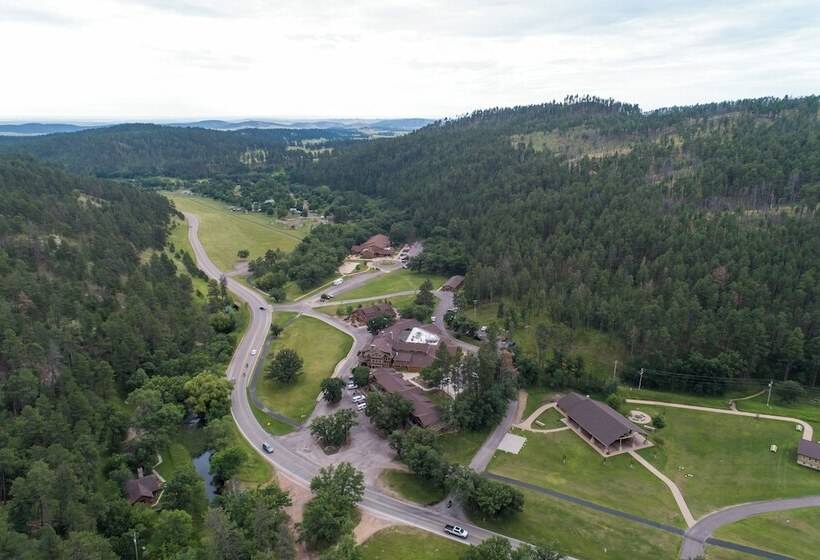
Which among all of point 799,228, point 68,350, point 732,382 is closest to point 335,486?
point 68,350

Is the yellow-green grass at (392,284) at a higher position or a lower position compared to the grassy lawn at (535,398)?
higher

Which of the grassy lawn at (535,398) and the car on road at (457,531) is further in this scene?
the grassy lawn at (535,398)

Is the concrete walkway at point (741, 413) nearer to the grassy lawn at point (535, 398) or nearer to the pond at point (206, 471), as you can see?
the grassy lawn at point (535, 398)

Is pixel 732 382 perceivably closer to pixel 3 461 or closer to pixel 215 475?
pixel 215 475

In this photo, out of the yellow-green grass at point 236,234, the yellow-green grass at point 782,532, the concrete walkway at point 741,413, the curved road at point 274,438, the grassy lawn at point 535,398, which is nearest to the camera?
the yellow-green grass at point 782,532

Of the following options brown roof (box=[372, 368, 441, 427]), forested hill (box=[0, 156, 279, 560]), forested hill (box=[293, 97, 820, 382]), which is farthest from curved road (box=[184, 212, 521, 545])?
forested hill (box=[293, 97, 820, 382])

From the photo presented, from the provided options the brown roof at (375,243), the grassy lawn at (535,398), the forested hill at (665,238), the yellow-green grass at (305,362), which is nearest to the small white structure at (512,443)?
the grassy lawn at (535,398)

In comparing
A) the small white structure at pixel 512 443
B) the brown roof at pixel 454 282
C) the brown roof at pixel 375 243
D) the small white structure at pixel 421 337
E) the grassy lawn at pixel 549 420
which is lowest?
the grassy lawn at pixel 549 420
